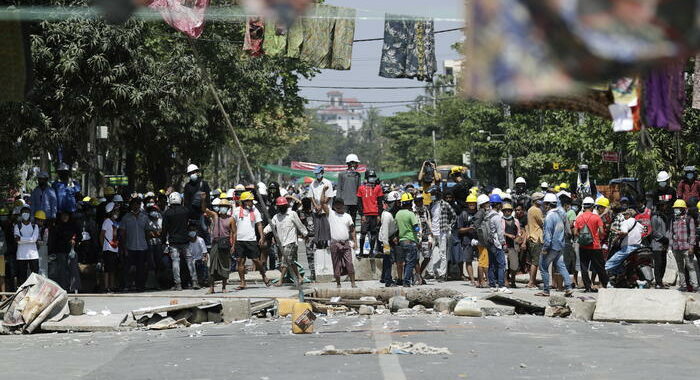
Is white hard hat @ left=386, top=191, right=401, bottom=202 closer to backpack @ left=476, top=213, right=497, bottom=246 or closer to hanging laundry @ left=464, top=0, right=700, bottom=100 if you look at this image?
backpack @ left=476, top=213, right=497, bottom=246

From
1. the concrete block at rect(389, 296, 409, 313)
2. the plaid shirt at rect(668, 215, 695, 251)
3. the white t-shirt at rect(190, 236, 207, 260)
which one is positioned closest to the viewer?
the concrete block at rect(389, 296, 409, 313)

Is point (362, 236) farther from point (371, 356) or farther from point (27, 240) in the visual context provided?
point (371, 356)

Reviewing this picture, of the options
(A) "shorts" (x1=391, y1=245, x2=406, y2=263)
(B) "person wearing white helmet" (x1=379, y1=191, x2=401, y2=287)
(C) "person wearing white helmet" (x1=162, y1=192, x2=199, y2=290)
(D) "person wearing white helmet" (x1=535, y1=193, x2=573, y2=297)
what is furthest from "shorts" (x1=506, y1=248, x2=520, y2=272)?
(C) "person wearing white helmet" (x1=162, y1=192, x2=199, y2=290)

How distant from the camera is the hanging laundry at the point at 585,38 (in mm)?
4414

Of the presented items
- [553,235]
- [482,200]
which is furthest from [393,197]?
[553,235]

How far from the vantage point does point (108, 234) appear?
22.6 meters

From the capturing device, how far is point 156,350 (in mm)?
13609

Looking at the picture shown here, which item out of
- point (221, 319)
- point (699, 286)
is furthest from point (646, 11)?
point (699, 286)

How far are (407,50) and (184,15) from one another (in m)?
5.88

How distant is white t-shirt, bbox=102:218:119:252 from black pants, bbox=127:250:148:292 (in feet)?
1.21

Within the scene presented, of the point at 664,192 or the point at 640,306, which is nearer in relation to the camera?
the point at 640,306

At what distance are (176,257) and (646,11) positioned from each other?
19.1m

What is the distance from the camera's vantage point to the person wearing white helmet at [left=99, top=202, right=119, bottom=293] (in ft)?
74.0

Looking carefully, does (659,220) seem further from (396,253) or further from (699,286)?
(396,253)
